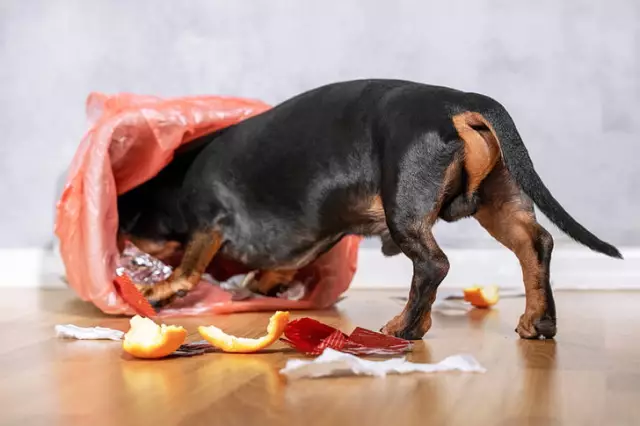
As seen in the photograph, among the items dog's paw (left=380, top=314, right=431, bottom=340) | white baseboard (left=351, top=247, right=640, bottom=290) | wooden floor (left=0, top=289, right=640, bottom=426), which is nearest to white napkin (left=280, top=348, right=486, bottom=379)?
wooden floor (left=0, top=289, right=640, bottom=426)

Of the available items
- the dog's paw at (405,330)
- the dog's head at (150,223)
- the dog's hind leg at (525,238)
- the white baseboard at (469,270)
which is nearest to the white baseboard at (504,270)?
the white baseboard at (469,270)

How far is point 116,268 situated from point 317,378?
93cm

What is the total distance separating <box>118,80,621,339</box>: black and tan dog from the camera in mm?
1476

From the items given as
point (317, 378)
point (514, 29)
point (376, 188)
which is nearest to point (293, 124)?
point (376, 188)

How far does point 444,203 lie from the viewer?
1544 millimetres

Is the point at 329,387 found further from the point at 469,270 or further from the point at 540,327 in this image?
the point at 469,270

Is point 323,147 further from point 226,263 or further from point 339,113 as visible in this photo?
point 226,263

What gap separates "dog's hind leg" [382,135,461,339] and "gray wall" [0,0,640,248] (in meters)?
1.06

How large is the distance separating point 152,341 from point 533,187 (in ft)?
2.20

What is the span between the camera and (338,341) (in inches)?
52.6

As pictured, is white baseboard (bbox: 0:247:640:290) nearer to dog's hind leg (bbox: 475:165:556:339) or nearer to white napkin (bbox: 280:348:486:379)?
dog's hind leg (bbox: 475:165:556:339)

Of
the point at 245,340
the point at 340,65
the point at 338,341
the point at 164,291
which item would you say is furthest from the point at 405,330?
the point at 340,65

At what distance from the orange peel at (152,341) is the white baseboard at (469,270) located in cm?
131

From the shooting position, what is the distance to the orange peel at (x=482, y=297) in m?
2.03
